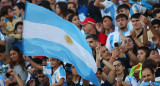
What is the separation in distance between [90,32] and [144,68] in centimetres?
300

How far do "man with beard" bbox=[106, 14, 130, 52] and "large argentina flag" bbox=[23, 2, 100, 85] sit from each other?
257 cm

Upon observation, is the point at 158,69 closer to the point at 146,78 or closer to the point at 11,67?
the point at 146,78

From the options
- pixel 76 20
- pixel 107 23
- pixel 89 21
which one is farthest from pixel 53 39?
pixel 76 20

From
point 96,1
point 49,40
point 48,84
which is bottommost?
point 48,84

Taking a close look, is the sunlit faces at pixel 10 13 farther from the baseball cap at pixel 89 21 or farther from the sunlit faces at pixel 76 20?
the baseball cap at pixel 89 21

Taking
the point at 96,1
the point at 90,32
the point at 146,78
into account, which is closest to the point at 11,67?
the point at 90,32

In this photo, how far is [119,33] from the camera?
10.0 m

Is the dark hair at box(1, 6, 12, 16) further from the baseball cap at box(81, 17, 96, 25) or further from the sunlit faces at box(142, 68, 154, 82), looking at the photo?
the sunlit faces at box(142, 68, 154, 82)

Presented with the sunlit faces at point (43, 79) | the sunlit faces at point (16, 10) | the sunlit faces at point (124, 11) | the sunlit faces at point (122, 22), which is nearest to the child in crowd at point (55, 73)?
the sunlit faces at point (43, 79)

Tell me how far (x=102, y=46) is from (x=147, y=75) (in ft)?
6.86

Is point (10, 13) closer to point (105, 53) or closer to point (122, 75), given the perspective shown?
point (105, 53)

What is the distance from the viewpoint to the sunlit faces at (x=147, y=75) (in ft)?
25.1

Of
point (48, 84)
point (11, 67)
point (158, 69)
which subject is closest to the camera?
point (158, 69)

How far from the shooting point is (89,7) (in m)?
11.9
